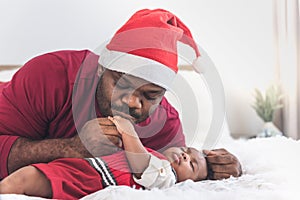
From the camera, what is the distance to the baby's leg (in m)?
1.05

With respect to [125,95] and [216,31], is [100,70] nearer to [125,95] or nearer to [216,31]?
[125,95]

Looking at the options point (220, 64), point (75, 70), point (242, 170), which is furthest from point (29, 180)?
point (220, 64)

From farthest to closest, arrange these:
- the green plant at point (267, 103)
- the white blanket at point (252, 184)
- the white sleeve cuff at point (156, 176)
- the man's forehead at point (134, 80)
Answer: the green plant at point (267, 103), the man's forehead at point (134, 80), the white sleeve cuff at point (156, 176), the white blanket at point (252, 184)

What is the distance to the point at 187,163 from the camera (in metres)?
1.33

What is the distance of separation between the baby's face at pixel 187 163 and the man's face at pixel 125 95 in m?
0.14

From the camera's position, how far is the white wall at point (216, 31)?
87.0 inches

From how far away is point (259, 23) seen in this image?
2570mm

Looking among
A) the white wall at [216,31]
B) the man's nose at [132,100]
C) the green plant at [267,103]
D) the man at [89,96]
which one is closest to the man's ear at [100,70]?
the man at [89,96]

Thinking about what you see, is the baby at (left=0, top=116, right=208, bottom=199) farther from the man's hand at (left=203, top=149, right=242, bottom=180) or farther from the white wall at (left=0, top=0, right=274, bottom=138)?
the white wall at (left=0, top=0, right=274, bottom=138)

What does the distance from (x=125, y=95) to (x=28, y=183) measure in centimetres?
36

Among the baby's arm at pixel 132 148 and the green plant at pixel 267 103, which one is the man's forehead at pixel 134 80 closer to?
the baby's arm at pixel 132 148

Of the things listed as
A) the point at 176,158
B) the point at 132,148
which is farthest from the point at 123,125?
the point at 176,158

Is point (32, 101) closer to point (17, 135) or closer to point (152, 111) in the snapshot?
point (17, 135)

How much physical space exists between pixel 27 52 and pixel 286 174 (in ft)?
4.29
